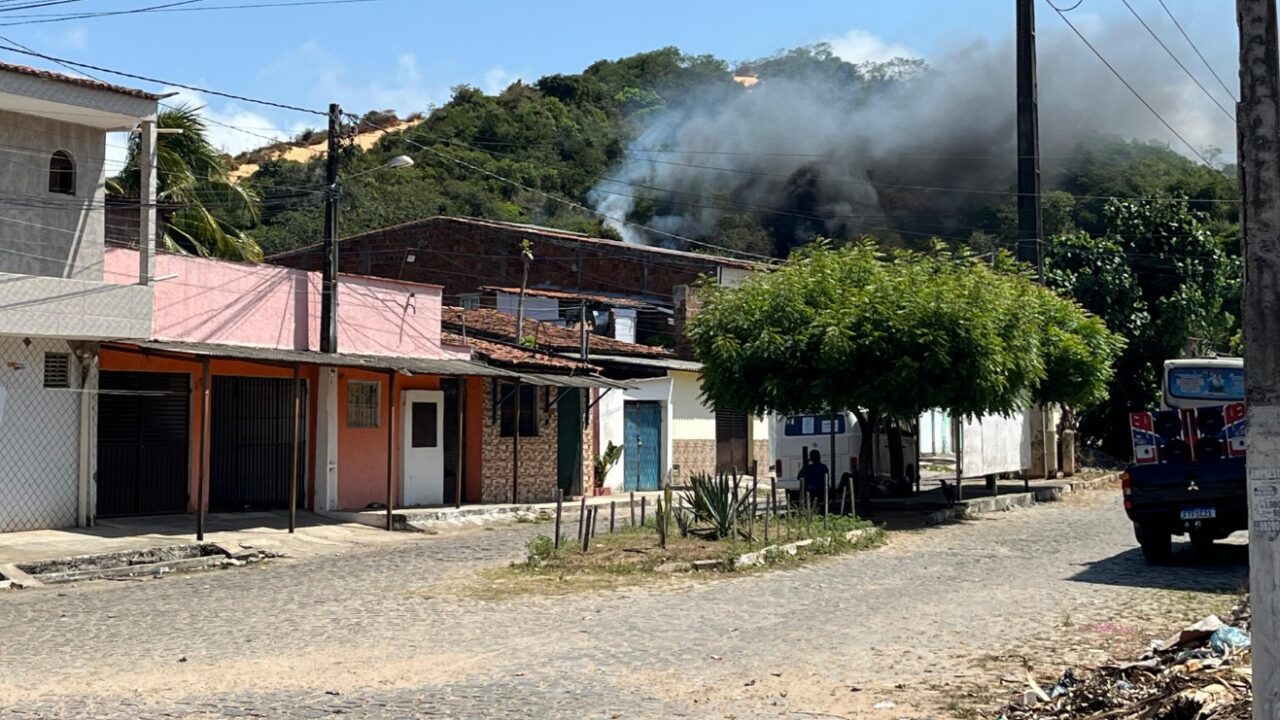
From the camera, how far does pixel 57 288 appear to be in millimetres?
18562

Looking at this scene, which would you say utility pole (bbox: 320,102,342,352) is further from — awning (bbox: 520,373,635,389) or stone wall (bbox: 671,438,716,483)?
stone wall (bbox: 671,438,716,483)

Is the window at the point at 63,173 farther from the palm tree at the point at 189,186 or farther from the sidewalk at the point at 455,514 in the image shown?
the sidewalk at the point at 455,514

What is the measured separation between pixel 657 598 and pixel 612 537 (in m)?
4.75

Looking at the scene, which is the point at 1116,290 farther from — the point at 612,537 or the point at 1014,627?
the point at 1014,627

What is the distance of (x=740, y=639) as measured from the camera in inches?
442

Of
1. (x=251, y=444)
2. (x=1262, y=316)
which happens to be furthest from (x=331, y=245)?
(x=1262, y=316)

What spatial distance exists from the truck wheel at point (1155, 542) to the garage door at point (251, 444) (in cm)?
1422

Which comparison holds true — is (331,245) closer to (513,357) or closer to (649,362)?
(513,357)

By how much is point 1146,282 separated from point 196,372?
30.0 m

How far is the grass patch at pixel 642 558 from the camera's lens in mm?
14875

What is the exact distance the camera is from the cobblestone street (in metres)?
8.90

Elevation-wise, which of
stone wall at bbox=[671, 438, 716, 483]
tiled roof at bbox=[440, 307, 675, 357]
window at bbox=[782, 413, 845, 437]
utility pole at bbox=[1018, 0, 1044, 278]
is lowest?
stone wall at bbox=[671, 438, 716, 483]

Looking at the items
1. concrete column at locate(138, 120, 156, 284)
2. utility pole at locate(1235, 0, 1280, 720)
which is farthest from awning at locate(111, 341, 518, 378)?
utility pole at locate(1235, 0, 1280, 720)

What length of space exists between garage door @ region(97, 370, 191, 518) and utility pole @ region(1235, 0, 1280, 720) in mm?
16898
